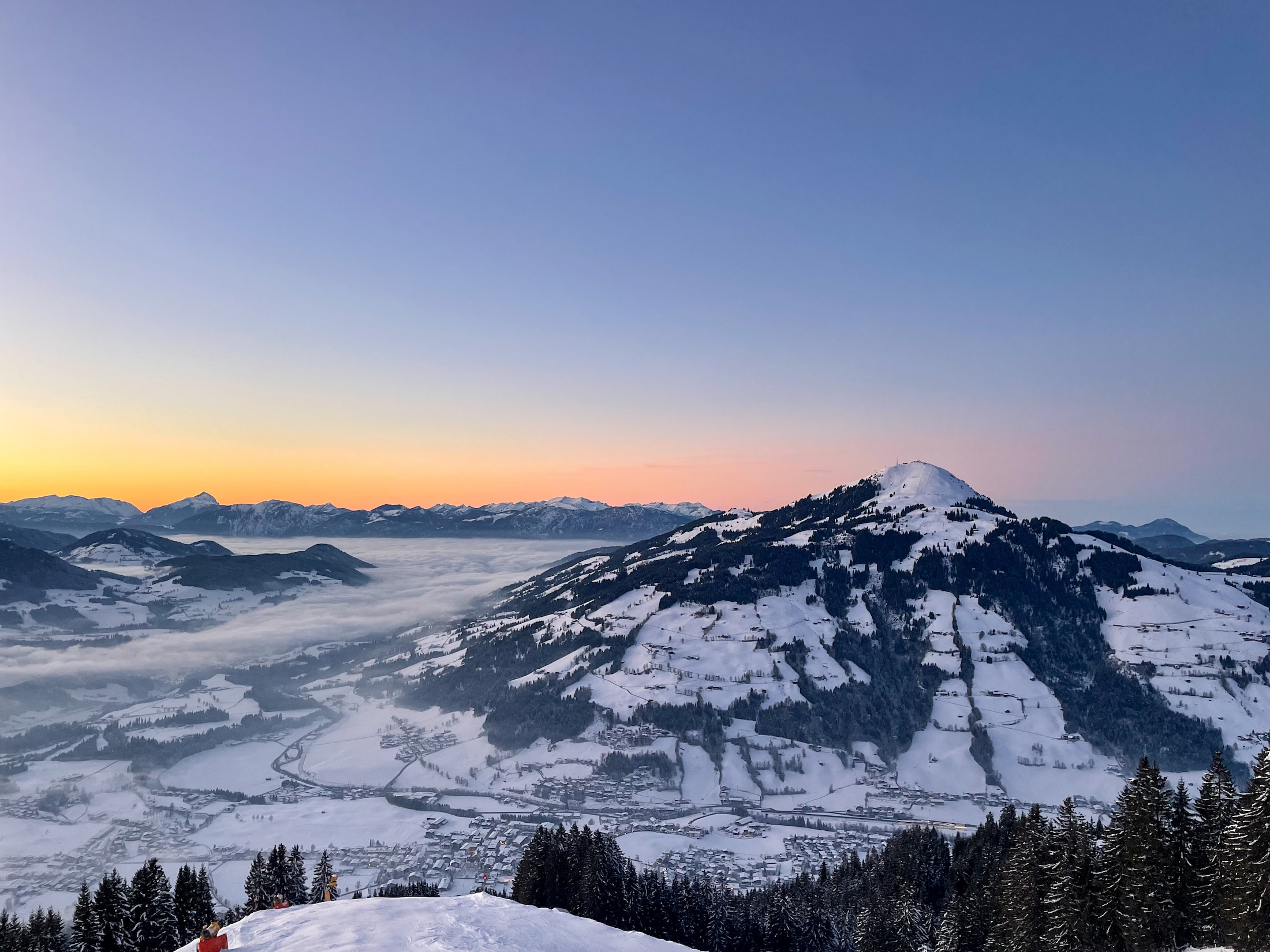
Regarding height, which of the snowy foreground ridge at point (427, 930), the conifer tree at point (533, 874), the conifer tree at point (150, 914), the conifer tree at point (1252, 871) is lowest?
the conifer tree at point (533, 874)

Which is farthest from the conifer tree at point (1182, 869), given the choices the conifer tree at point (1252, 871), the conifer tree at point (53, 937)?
the conifer tree at point (53, 937)

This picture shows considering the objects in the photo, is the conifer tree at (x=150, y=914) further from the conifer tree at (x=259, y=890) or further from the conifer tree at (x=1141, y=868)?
the conifer tree at (x=1141, y=868)

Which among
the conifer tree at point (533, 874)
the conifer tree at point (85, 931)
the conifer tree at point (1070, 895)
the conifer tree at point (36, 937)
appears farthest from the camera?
the conifer tree at point (533, 874)

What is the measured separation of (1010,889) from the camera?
6719 cm

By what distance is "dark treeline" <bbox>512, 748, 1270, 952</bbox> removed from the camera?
49844mm

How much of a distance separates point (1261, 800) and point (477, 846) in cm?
17527

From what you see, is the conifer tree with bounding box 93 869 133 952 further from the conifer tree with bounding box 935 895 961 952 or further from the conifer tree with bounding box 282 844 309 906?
the conifer tree with bounding box 935 895 961 952

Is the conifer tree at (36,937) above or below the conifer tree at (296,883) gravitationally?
below

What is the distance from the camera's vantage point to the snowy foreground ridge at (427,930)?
3744 centimetres

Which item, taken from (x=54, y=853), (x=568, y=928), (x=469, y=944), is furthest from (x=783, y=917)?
(x=54, y=853)

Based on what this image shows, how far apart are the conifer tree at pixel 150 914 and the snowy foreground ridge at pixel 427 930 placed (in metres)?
38.0

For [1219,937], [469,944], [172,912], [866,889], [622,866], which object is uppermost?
[469,944]

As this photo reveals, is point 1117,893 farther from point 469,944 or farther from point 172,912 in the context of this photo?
point 172,912

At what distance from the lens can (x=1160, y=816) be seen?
55.4m
